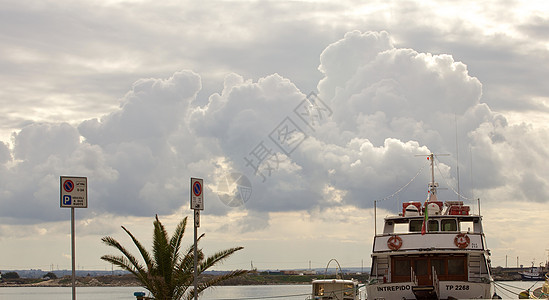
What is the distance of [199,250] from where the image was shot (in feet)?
106

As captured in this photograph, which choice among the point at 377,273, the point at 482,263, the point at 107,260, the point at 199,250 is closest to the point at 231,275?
the point at 199,250

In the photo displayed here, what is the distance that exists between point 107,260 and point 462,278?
636 inches

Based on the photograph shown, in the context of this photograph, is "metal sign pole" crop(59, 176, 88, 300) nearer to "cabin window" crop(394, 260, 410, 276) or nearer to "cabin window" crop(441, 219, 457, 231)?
"cabin window" crop(394, 260, 410, 276)

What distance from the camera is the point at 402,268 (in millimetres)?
35938

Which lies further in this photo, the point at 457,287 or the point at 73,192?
the point at 457,287

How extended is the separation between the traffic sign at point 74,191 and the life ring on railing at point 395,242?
16760 mm

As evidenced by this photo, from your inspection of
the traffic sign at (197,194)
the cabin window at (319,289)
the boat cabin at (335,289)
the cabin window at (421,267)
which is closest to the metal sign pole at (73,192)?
the traffic sign at (197,194)

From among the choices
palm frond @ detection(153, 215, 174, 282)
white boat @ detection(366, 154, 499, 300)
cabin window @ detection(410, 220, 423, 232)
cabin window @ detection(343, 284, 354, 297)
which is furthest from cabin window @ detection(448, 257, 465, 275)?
palm frond @ detection(153, 215, 174, 282)

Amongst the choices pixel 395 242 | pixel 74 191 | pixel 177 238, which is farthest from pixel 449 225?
pixel 74 191

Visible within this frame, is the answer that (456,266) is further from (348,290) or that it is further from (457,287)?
(348,290)

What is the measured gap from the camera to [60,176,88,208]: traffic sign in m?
23.1

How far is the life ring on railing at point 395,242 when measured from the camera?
35.3 m

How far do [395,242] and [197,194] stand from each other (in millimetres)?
14119

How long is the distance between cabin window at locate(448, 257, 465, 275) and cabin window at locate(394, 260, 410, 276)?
194 centimetres
